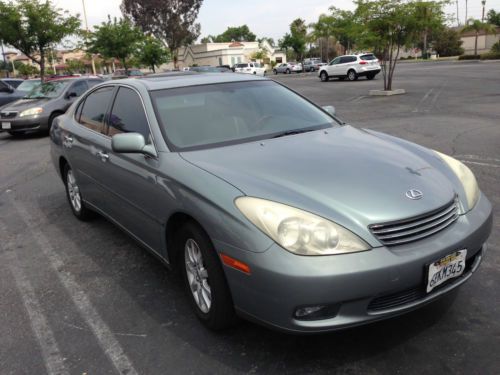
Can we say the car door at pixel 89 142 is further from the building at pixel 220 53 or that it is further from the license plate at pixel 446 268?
the building at pixel 220 53

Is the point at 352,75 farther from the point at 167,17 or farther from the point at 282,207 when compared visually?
the point at 167,17

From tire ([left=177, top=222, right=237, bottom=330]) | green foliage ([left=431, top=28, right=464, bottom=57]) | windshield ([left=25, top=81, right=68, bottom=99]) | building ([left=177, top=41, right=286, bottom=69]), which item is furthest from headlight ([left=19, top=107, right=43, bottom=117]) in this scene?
green foliage ([left=431, top=28, right=464, bottom=57])

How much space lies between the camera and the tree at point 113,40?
100.0ft

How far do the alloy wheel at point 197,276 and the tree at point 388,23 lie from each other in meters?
15.3

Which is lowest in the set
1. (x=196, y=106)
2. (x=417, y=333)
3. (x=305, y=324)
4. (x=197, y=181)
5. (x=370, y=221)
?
(x=417, y=333)

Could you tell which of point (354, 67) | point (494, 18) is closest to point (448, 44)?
point (494, 18)

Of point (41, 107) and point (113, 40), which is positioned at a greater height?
point (113, 40)

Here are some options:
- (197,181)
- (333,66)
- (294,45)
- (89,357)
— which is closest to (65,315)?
(89,357)

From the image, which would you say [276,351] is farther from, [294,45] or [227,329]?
[294,45]

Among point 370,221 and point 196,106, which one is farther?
point 196,106

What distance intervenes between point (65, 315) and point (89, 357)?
0.62 metres

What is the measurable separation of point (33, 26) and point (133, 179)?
18703mm

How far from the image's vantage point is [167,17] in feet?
219

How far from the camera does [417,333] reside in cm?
287
